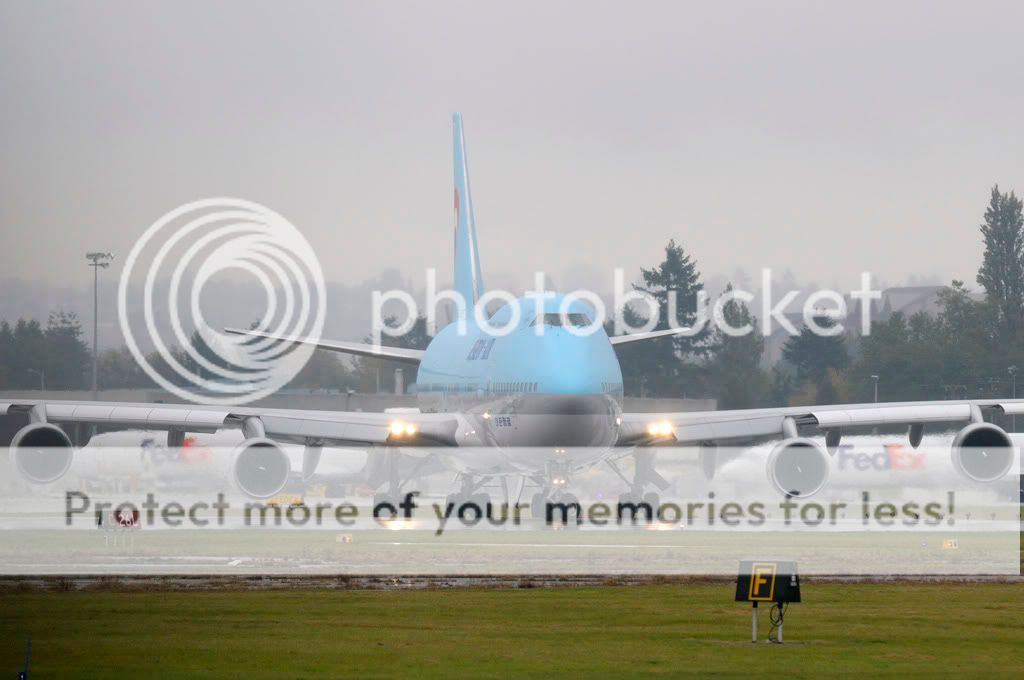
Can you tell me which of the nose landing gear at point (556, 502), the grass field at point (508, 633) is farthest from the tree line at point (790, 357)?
the grass field at point (508, 633)

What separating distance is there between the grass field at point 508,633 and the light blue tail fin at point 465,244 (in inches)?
1131

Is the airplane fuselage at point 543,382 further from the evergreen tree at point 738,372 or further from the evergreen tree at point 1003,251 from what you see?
the evergreen tree at point 1003,251

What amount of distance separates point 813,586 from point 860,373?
48.2 metres

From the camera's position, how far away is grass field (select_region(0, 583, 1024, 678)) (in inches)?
779

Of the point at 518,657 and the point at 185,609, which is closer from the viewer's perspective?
the point at 518,657

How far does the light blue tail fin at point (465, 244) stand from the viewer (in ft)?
185

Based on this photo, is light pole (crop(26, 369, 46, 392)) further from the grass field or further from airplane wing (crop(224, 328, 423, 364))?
the grass field

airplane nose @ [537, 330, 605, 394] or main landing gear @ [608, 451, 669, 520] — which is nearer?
airplane nose @ [537, 330, 605, 394]

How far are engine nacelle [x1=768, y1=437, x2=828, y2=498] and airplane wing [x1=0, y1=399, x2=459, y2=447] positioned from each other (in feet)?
28.4

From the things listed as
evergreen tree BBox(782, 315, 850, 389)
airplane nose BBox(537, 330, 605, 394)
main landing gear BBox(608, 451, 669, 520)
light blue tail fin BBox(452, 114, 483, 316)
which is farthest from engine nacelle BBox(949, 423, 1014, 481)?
evergreen tree BBox(782, 315, 850, 389)

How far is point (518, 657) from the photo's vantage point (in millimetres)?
20625

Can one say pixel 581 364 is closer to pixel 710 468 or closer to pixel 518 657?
pixel 710 468

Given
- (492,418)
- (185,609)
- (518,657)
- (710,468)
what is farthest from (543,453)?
(518,657)

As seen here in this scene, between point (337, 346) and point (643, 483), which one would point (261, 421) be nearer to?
point (337, 346)
